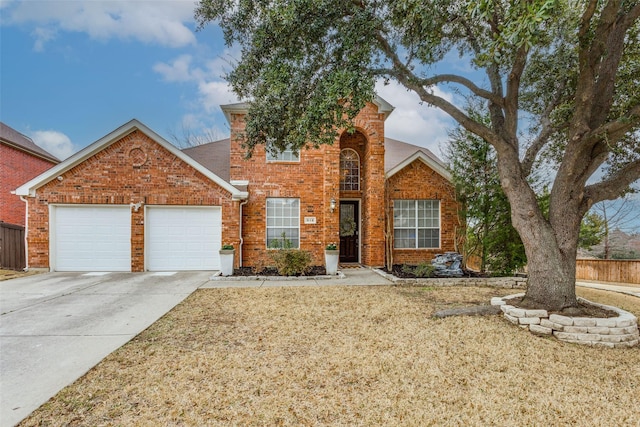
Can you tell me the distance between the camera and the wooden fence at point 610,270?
13.0 metres

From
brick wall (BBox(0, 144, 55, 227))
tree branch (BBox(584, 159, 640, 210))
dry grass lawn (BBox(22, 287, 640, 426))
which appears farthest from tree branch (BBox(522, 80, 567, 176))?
brick wall (BBox(0, 144, 55, 227))

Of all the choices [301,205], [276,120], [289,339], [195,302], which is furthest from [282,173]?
[289,339]

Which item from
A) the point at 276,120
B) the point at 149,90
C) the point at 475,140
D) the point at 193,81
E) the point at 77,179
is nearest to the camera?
the point at 276,120

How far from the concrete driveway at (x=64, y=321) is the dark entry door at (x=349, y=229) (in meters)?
5.52

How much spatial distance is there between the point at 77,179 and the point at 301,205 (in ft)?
24.2

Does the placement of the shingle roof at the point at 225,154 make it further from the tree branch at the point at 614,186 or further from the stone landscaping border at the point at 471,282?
the tree branch at the point at 614,186

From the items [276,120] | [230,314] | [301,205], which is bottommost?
[230,314]

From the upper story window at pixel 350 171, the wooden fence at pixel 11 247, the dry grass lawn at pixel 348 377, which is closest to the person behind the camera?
the dry grass lawn at pixel 348 377

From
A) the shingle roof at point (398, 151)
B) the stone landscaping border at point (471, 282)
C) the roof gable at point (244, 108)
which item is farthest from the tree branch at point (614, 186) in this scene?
the shingle roof at point (398, 151)

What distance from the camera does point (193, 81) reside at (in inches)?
848

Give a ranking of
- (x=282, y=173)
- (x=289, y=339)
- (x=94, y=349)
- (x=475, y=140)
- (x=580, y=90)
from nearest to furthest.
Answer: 1. (x=94, y=349)
2. (x=289, y=339)
3. (x=580, y=90)
4. (x=475, y=140)
5. (x=282, y=173)

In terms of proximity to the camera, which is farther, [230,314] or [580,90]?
[230,314]

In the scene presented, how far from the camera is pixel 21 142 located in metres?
17.2

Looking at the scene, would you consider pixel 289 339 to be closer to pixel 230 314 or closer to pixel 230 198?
pixel 230 314
